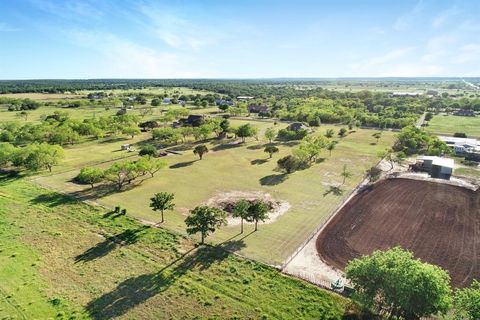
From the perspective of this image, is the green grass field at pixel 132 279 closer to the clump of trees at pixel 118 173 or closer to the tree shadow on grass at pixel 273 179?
the clump of trees at pixel 118 173

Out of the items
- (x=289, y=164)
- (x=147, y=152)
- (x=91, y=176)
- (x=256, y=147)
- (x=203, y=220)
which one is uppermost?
(x=203, y=220)

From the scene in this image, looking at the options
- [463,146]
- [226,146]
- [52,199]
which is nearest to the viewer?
[52,199]

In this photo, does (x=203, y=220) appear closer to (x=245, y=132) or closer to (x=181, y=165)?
(x=181, y=165)

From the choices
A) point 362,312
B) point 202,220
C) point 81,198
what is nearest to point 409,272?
point 362,312

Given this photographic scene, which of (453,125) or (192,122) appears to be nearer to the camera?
(192,122)

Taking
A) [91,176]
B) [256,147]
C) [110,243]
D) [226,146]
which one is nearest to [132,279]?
[110,243]
